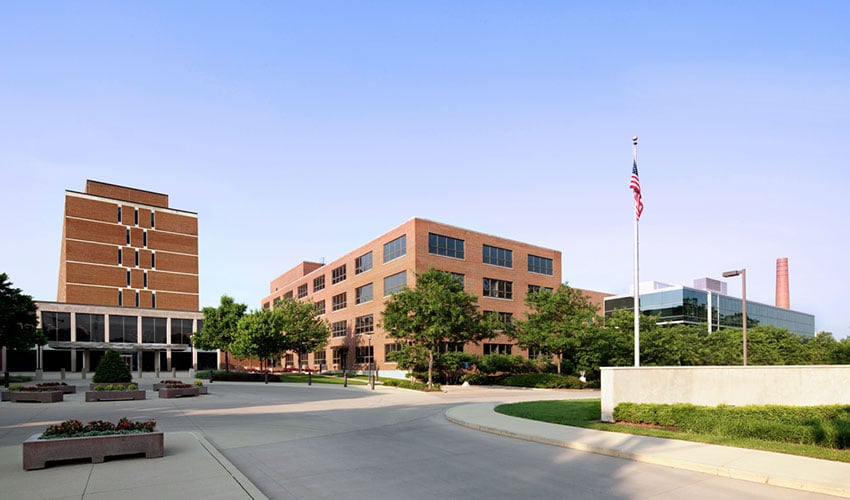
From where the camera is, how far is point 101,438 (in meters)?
10.7

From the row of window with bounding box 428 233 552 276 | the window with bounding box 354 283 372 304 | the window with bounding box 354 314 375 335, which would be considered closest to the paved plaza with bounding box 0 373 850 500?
the row of window with bounding box 428 233 552 276

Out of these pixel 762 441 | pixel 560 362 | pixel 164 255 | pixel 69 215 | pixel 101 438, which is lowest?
pixel 560 362

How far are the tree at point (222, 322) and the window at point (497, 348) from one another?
29.9 m

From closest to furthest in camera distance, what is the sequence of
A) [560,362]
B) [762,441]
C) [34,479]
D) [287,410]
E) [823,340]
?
1. [34,479]
2. [762,441]
3. [287,410]
4. [560,362]
5. [823,340]

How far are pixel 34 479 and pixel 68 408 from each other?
1698 cm

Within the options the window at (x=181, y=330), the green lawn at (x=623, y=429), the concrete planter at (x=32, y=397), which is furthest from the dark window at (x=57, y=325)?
the green lawn at (x=623, y=429)

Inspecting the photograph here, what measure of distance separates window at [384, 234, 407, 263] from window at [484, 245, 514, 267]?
Result: 32.1 feet

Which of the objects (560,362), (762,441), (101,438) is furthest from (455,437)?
(560,362)

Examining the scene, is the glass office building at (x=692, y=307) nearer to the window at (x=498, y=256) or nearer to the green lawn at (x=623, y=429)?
the window at (x=498, y=256)

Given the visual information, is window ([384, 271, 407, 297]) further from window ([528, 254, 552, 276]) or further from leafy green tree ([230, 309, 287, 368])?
window ([528, 254, 552, 276])

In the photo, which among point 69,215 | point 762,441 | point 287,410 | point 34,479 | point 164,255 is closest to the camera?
point 34,479

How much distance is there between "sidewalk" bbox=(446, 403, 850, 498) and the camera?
9484 mm

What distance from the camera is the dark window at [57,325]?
66938mm

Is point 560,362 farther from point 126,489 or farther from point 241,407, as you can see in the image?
point 126,489
